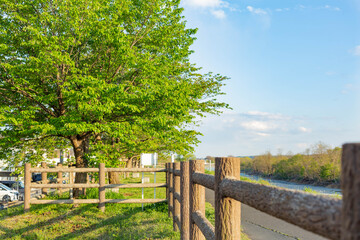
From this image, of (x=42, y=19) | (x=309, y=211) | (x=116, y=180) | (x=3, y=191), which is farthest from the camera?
(x=3, y=191)

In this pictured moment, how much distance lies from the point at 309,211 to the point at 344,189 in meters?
0.29

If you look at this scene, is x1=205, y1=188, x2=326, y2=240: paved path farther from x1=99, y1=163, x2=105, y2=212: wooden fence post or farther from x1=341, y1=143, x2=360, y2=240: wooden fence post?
x1=341, y1=143, x2=360, y2=240: wooden fence post

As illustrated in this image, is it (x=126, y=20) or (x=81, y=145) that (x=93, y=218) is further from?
(x=126, y=20)

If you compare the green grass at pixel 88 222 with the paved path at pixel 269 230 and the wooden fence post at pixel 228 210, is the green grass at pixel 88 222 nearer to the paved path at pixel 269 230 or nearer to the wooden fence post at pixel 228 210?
the paved path at pixel 269 230

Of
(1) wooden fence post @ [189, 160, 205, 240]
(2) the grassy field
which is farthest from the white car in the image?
(1) wooden fence post @ [189, 160, 205, 240]

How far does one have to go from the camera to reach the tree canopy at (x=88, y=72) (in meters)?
10.9

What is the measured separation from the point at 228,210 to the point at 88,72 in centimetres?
1154

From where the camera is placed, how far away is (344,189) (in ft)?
3.95

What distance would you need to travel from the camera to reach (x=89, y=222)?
9844 mm

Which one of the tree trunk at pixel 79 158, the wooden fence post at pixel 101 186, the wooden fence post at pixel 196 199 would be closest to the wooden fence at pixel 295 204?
the wooden fence post at pixel 196 199

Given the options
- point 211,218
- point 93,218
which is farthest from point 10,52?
point 211,218

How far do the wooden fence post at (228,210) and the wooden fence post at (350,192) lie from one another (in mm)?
1867

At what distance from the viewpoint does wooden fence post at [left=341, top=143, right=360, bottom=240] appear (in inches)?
44.8

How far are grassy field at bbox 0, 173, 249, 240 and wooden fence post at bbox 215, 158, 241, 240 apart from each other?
4274mm
